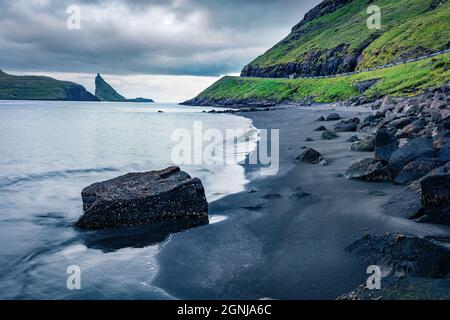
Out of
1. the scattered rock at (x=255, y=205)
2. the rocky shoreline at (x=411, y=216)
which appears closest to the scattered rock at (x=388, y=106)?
the rocky shoreline at (x=411, y=216)

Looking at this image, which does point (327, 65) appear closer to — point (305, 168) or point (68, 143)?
point (68, 143)

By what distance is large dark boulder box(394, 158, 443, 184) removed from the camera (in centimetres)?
952

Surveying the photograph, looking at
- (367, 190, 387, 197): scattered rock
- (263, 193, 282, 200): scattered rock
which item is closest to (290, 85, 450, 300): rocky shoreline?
(367, 190, 387, 197): scattered rock

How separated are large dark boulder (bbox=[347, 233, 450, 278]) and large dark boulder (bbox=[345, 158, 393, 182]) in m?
5.67

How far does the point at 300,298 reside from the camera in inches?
206

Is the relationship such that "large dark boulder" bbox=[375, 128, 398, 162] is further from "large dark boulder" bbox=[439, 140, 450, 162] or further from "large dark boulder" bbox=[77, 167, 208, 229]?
"large dark boulder" bbox=[77, 167, 208, 229]

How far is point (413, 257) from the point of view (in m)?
5.07

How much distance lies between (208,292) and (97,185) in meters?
5.09

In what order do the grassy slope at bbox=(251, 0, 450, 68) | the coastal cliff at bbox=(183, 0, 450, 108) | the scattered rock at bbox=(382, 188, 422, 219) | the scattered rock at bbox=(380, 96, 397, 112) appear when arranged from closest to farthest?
the scattered rock at bbox=(382, 188, 422, 219) → the scattered rock at bbox=(380, 96, 397, 112) → the coastal cliff at bbox=(183, 0, 450, 108) → the grassy slope at bbox=(251, 0, 450, 68)

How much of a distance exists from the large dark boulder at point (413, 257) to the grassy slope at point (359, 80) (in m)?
46.3

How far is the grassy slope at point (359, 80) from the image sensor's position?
51.3 metres

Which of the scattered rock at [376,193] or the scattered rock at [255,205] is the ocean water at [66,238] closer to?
the scattered rock at [255,205]

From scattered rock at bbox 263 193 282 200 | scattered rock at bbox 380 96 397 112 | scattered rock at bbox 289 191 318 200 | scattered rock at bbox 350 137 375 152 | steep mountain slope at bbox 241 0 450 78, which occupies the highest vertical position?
steep mountain slope at bbox 241 0 450 78

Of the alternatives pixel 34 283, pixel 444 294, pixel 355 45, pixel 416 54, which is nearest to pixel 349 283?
pixel 444 294
